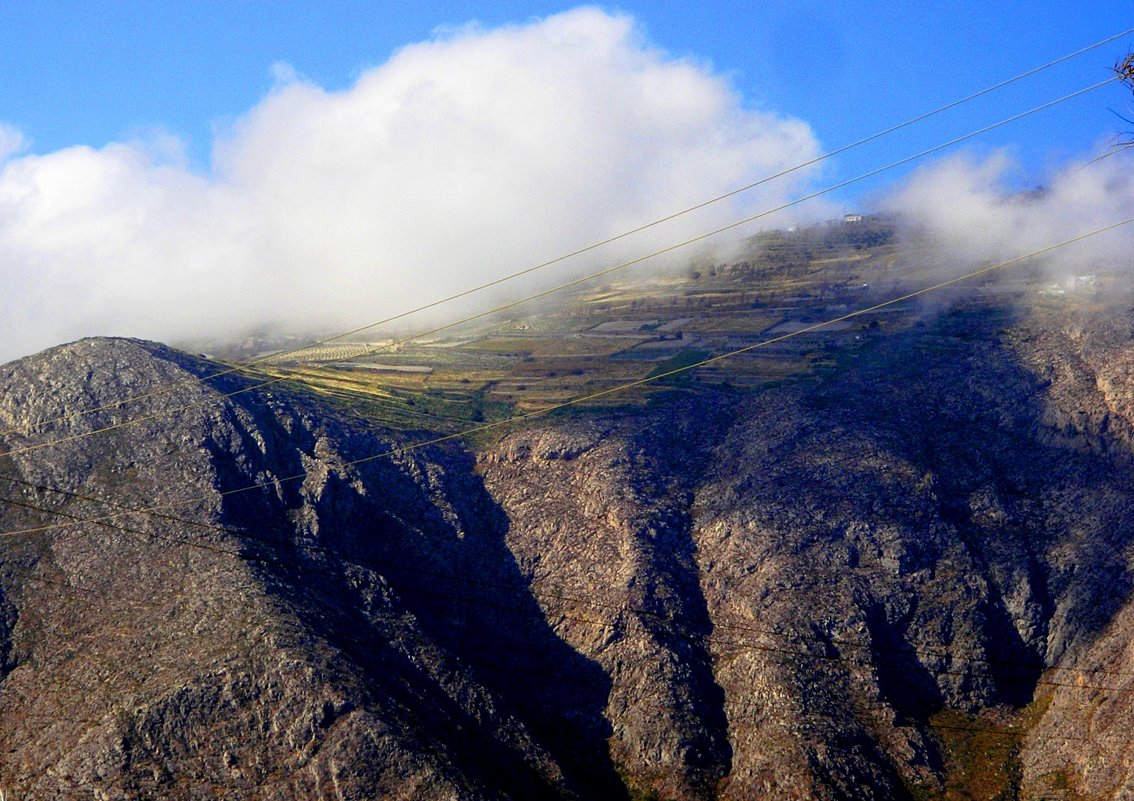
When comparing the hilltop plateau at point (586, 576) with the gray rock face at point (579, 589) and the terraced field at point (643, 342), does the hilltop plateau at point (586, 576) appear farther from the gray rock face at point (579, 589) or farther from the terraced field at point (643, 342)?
the terraced field at point (643, 342)

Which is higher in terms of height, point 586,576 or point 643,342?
A: point 643,342

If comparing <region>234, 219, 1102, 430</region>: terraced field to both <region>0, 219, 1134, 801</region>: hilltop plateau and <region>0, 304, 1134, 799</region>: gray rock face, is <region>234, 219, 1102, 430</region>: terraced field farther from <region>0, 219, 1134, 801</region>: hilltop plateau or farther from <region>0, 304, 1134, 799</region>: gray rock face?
<region>0, 304, 1134, 799</region>: gray rock face

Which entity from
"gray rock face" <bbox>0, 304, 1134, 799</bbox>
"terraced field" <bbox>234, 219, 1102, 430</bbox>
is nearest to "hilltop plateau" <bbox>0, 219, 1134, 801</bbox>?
"gray rock face" <bbox>0, 304, 1134, 799</bbox>

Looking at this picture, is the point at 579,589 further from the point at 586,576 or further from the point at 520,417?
the point at 520,417

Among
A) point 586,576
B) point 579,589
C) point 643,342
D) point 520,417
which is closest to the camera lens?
point 579,589

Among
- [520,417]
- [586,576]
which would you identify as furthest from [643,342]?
[586,576]

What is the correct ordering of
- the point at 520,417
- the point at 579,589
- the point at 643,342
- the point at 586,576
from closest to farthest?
the point at 579,589 → the point at 586,576 → the point at 520,417 → the point at 643,342

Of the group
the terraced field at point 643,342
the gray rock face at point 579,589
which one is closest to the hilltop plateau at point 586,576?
the gray rock face at point 579,589

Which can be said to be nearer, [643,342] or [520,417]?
[520,417]

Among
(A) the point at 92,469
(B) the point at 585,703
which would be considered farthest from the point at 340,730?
(A) the point at 92,469
